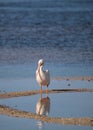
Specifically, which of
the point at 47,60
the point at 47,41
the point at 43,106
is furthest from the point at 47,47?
the point at 43,106

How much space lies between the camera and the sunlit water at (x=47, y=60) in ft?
46.3

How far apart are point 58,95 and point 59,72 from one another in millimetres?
4341

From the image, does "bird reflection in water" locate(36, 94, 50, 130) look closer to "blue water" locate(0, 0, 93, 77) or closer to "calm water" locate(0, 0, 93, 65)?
"blue water" locate(0, 0, 93, 77)

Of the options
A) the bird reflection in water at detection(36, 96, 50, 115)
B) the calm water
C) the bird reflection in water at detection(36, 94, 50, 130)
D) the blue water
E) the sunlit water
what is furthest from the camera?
the calm water

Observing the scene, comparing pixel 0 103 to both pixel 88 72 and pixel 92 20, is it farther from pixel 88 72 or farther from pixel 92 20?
pixel 92 20

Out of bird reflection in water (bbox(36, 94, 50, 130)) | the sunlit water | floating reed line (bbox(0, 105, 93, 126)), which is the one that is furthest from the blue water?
floating reed line (bbox(0, 105, 93, 126))

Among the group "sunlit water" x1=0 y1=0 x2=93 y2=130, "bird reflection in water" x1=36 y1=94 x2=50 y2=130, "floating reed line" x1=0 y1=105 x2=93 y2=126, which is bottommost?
"floating reed line" x1=0 y1=105 x2=93 y2=126

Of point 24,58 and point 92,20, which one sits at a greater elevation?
point 92,20

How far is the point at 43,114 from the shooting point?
13727 mm

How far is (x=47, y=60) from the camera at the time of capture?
76.6 ft

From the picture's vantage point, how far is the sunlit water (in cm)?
1412

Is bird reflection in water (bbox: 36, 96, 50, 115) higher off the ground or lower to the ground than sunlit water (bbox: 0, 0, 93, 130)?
lower

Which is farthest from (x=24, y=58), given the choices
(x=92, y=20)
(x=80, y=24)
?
(x=92, y=20)

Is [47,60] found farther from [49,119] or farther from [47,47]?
[49,119]
